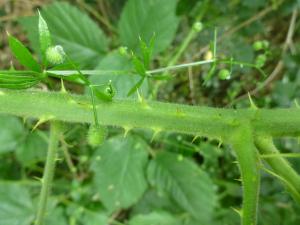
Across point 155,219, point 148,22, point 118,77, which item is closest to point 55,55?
point 118,77

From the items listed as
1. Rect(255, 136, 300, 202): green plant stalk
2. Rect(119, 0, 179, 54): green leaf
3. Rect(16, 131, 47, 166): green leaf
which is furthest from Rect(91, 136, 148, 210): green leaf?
Rect(255, 136, 300, 202): green plant stalk

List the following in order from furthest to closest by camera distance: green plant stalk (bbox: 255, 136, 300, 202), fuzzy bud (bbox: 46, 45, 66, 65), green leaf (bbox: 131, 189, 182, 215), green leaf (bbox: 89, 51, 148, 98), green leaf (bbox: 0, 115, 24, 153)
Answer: green leaf (bbox: 131, 189, 182, 215) < green leaf (bbox: 0, 115, 24, 153) < green leaf (bbox: 89, 51, 148, 98) < green plant stalk (bbox: 255, 136, 300, 202) < fuzzy bud (bbox: 46, 45, 66, 65)

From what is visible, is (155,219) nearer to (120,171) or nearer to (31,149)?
(120,171)

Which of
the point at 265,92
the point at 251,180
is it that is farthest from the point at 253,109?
the point at 265,92

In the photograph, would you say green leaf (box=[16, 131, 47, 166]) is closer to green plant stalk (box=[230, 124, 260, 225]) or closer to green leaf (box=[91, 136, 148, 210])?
green leaf (box=[91, 136, 148, 210])

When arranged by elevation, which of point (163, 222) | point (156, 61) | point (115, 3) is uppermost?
point (115, 3)

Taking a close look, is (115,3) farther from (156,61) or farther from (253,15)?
(253,15)

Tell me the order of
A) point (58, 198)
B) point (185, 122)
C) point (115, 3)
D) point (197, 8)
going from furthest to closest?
point (115, 3), point (197, 8), point (58, 198), point (185, 122)
